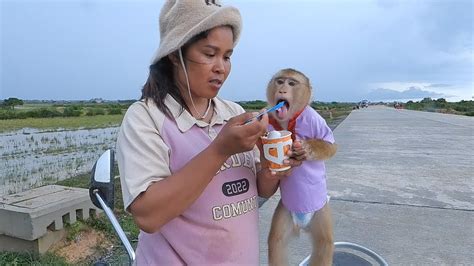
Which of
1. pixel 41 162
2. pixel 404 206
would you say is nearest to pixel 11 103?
pixel 41 162

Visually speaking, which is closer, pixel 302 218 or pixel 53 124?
pixel 302 218

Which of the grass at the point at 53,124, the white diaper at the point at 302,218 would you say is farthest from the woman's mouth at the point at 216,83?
the grass at the point at 53,124

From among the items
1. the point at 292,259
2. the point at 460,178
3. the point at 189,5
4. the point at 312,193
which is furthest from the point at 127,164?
the point at 460,178

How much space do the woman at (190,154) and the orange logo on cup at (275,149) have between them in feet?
0.21

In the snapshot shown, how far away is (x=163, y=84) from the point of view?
1.44 meters

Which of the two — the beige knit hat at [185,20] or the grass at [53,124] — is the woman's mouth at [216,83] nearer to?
the beige knit hat at [185,20]

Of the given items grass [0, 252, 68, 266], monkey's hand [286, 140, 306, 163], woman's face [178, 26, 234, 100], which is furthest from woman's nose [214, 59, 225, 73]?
grass [0, 252, 68, 266]

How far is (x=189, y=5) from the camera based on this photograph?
131 centimetres

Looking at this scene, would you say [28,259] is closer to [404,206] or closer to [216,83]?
[216,83]

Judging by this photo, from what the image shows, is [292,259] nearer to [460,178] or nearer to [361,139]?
[460,178]

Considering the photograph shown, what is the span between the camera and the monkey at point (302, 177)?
1.93m

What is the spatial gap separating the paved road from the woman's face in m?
2.18

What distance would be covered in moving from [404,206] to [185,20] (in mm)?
4146

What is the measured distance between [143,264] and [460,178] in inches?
238
